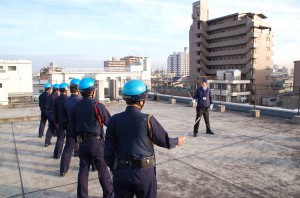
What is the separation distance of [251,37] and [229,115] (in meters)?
55.4

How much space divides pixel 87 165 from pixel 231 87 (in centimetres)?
5515

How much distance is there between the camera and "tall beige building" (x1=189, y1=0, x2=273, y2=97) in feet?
200

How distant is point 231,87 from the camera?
182 feet

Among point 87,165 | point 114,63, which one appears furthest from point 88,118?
point 114,63

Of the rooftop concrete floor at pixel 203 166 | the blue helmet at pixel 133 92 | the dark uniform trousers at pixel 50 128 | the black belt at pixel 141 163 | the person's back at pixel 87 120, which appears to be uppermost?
the blue helmet at pixel 133 92

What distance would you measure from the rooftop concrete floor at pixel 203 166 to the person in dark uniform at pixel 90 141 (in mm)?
413

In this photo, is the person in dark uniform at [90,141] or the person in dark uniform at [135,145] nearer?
the person in dark uniform at [135,145]

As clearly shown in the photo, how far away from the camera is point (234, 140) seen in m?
7.29

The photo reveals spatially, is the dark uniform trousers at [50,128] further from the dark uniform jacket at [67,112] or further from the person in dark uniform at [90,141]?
the person in dark uniform at [90,141]

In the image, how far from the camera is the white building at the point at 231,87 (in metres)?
55.0

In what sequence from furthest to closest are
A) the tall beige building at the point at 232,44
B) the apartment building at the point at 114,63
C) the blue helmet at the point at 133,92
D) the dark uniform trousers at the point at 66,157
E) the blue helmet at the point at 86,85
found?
the apartment building at the point at 114,63
the tall beige building at the point at 232,44
the dark uniform trousers at the point at 66,157
the blue helmet at the point at 86,85
the blue helmet at the point at 133,92

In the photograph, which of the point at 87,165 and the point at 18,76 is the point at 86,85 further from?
the point at 18,76

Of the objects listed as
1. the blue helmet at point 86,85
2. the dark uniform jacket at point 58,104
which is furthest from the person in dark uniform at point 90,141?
the dark uniform jacket at point 58,104

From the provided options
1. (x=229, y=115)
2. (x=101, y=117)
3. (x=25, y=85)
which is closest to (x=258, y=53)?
(x=25, y=85)
